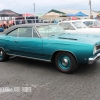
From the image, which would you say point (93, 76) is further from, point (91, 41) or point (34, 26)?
point (34, 26)

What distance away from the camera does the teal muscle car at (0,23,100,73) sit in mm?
4399

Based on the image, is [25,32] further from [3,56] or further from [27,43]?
[3,56]

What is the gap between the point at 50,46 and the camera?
4801 mm

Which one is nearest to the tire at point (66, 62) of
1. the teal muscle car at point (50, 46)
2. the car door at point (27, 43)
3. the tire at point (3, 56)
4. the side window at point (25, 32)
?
the teal muscle car at point (50, 46)

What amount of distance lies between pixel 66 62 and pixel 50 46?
63cm

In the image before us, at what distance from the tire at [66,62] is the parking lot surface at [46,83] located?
153 mm

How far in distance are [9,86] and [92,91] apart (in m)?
1.92

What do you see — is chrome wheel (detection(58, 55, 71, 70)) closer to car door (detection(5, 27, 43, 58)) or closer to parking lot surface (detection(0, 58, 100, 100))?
parking lot surface (detection(0, 58, 100, 100))

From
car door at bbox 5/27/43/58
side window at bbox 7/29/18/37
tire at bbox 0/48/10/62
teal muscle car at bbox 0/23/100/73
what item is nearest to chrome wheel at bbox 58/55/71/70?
teal muscle car at bbox 0/23/100/73

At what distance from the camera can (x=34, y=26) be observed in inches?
212

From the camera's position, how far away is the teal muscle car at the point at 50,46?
440 cm

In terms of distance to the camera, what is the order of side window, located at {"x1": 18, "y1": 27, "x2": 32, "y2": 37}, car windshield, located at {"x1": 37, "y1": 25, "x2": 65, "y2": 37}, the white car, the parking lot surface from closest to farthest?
the parking lot surface, car windshield, located at {"x1": 37, "y1": 25, "x2": 65, "y2": 37}, side window, located at {"x1": 18, "y1": 27, "x2": 32, "y2": 37}, the white car

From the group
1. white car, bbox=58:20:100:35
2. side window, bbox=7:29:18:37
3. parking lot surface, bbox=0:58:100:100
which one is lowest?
parking lot surface, bbox=0:58:100:100

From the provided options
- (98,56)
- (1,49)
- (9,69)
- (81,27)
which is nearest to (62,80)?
(98,56)
